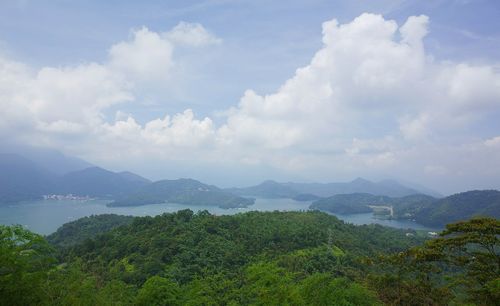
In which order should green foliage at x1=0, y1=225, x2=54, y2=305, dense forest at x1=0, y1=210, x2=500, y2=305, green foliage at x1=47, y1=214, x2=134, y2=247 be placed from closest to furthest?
green foliage at x1=0, y1=225, x2=54, y2=305, dense forest at x1=0, y1=210, x2=500, y2=305, green foliage at x1=47, y1=214, x2=134, y2=247

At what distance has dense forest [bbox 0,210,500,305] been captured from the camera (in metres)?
8.58

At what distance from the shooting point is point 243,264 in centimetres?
2873

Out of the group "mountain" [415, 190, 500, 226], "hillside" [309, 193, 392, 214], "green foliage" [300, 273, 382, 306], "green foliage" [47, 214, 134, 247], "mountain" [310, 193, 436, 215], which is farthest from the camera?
"hillside" [309, 193, 392, 214]

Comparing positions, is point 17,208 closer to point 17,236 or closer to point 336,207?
point 336,207

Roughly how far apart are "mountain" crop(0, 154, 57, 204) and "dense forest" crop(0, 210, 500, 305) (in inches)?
3430

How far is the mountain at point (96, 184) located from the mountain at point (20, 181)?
256 inches

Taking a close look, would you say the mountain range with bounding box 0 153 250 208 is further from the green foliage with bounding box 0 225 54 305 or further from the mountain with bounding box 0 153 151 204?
the green foliage with bounding box 0 225 54 305

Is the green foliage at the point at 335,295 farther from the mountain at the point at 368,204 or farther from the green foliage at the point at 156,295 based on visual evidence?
the mountain at the point at 368,204

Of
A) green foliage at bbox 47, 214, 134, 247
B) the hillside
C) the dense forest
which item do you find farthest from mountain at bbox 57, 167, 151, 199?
the dense forest

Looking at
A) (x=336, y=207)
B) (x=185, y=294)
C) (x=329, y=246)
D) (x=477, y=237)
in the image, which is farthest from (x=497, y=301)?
(x=336, y=207)

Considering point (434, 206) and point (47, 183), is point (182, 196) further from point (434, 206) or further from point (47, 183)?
point (434, 206)

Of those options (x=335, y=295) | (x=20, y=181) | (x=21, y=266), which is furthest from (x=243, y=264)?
(x=20, y=181)

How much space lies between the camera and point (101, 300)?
9.18m

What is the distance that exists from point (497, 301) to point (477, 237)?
5.80 ft
